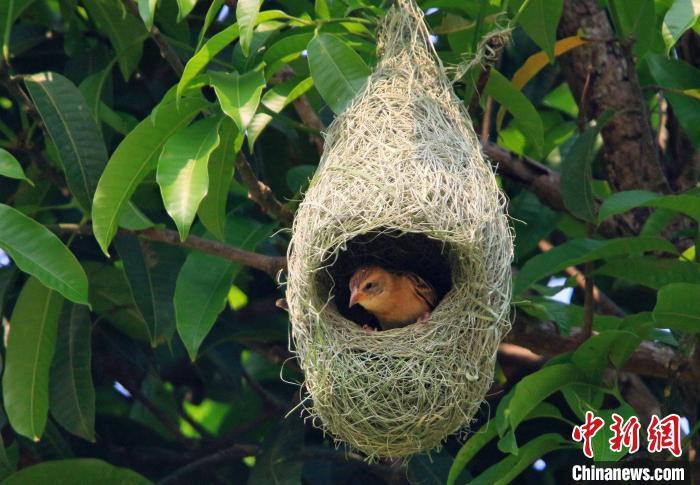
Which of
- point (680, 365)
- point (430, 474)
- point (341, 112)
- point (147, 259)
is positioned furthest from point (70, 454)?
point (680, 365)

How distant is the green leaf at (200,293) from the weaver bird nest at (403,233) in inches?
14.3

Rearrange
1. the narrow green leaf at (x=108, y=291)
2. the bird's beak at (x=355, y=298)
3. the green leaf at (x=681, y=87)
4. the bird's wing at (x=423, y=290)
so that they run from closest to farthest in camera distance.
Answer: the bird's beak at (x=355, y=298) → the bird's wing at (x=423, y=290) → the green leaf at (x=681, y=87) → the narrow green leaf at (x=108, y=291)

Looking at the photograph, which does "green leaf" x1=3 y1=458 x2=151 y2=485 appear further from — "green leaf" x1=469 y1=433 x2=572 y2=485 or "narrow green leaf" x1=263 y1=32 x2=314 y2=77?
"narrow green leaf" x1=263 y1=32 x2=314 y2=77

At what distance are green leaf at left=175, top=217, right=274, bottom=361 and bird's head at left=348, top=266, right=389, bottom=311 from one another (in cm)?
35

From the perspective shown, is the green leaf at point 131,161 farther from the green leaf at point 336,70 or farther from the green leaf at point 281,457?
the green leaf at point 281,457

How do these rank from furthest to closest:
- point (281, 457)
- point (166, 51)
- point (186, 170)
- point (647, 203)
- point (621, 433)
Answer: point (281, 457) → point (166, 51) → point (621, 433) → point (647, 203) → point (186, 170)

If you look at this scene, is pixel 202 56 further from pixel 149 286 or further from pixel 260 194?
pixel 149 286

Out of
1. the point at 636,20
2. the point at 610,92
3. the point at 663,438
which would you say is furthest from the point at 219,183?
the point at 610,92

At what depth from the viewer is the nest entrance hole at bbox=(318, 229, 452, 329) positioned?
418 centimetres

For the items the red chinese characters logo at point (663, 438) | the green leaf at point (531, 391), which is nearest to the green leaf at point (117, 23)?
the green leaf at point (531, 391)

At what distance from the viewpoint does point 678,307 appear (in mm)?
3432

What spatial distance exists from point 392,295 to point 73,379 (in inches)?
45.6

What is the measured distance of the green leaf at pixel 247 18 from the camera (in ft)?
10.3

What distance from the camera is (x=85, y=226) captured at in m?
3.75
